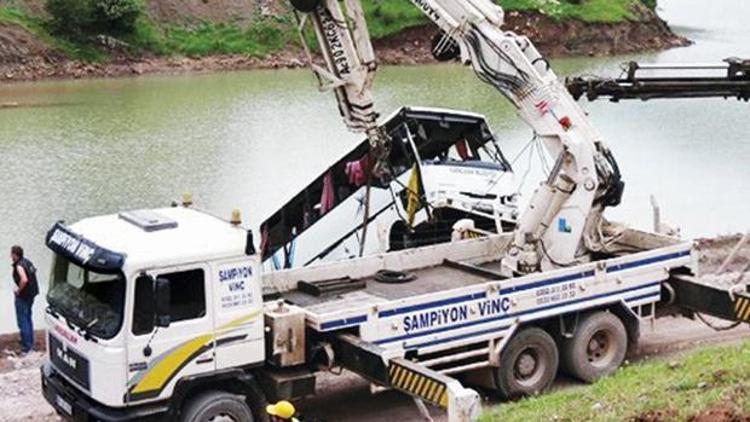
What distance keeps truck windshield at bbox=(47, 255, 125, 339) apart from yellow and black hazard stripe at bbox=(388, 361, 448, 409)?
8.67 feet

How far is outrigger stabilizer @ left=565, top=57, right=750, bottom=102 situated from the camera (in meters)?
16.1

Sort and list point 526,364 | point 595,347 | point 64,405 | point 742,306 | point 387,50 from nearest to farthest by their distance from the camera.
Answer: point 64,405
point 526,364
point 742,306
point 595,347
point 387,50

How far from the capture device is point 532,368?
46.1ft

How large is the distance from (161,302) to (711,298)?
675 cm

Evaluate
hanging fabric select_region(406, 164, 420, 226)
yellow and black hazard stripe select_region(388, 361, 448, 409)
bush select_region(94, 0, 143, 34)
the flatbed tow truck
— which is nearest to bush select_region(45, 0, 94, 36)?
bush select_region(94, 0, 143, 34)

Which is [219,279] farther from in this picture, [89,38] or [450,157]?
[89,38]

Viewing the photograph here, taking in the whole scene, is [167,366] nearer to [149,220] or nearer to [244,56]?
[149,220]

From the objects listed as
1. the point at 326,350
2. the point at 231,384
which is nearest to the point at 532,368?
the point at 326,350

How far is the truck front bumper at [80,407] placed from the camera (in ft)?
36.9

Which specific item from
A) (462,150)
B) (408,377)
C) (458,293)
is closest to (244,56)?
(462,150)

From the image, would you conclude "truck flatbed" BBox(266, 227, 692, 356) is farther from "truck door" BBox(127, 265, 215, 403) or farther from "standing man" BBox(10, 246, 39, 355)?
"standing man" BBox(10, 246, 39, 355)

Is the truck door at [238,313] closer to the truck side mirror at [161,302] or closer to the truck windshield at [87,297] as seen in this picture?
the truck side mirror at [161,302]

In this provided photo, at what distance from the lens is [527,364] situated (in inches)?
550

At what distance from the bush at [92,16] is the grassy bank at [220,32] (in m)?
0.39
